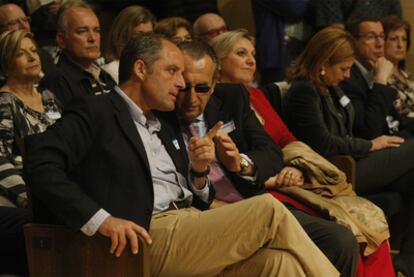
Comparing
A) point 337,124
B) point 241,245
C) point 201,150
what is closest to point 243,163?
point 201,150

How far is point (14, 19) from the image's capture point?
399cm

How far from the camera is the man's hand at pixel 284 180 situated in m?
3.19

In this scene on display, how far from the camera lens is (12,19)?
3994 millimetres

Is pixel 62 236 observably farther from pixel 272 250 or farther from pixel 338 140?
pixel 338 140

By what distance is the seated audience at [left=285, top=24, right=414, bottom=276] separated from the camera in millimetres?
3619

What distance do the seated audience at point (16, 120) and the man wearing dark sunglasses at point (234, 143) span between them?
0.57 metres

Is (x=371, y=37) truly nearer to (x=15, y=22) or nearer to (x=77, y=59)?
(x=77, y=59)

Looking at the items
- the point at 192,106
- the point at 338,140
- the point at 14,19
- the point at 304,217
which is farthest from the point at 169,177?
the point at 14,19

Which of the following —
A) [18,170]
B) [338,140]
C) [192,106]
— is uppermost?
[192,106]

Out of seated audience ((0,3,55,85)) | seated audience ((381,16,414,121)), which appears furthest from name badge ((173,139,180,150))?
seated audience ((381,16,414,121))

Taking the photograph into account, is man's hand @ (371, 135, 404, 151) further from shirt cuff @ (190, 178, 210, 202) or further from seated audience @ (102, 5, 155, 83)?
shirt cuff @ (190, 178, 210, 202)

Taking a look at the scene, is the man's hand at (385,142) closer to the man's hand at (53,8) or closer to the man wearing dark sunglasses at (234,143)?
the man wearing dark sunglasses at (234,143)

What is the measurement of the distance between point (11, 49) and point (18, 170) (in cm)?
55

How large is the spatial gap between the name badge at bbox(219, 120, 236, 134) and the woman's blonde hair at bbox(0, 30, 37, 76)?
2.76ft
